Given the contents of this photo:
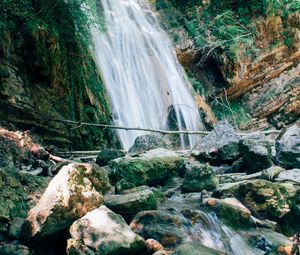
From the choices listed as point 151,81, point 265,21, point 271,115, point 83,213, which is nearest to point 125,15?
point 151,81

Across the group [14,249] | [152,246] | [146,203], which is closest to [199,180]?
[146,203]

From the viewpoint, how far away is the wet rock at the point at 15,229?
3.29 m

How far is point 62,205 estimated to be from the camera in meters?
3.31

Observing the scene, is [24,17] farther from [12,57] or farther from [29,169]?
[29,169]

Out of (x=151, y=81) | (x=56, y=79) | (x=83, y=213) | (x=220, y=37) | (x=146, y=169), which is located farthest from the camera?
(x=220, y=37)

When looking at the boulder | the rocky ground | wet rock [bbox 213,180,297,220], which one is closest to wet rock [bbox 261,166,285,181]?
the rocky ground

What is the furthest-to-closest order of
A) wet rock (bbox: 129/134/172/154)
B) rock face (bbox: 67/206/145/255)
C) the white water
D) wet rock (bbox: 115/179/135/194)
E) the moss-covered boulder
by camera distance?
the white water, wet rock (bbox: 129/134/172/154), wet rock (bbox: 115/179/135/194), the moss-covered boulder, rock face (bbox: 67/206/145/255)

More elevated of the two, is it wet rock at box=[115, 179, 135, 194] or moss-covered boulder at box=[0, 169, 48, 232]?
moss-covered boulder at box=[0, 169, 48, 232]

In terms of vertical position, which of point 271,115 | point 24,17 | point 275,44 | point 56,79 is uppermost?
point 24,17

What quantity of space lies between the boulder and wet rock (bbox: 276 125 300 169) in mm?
1409

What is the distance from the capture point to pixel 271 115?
14477mm

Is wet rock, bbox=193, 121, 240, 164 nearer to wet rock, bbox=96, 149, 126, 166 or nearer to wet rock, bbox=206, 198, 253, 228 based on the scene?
wet rock, bbox=96, 149, 126, 166

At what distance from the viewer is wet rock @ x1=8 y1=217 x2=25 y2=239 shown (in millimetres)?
3293

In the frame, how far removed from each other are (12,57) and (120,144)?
9.67 ft
